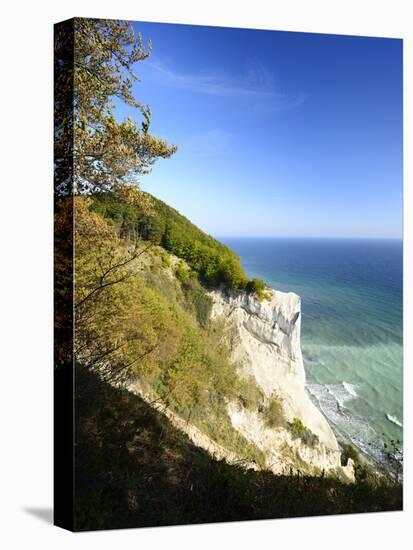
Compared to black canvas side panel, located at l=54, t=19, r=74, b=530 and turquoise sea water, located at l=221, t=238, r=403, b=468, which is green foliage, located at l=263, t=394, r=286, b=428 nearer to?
turquoise sea water, located at l=221, t=238, r=403, b=468

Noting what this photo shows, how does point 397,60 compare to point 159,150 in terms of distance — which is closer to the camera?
point 159,150

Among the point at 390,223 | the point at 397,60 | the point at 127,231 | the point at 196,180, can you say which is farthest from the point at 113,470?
the point at 397,60

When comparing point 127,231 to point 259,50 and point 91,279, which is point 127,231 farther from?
point 259,50

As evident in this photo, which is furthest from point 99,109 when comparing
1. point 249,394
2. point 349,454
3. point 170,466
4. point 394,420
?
point 394,420

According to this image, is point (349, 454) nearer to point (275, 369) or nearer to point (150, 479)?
point (275, 369)

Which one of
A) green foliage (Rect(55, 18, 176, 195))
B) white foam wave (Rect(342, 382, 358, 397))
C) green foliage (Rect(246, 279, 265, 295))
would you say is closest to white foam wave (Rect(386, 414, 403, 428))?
white foam wave (Rect(342, 382, 358, 397))
